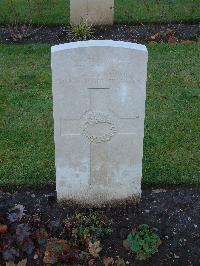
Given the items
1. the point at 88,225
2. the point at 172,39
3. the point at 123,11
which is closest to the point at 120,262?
the point at 88,225

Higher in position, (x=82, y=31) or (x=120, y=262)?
(x=82, y=31)

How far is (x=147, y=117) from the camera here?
690 cm

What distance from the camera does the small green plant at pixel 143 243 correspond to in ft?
14.8

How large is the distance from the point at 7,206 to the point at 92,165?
0.90 metres

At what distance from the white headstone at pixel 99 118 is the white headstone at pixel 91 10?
586 cm

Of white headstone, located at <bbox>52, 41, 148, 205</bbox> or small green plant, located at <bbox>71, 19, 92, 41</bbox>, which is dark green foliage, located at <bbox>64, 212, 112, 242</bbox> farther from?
small green plant, located at <bbox>71, 19, 92, 41</bbox>

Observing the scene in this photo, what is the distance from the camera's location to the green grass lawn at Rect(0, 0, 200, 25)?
10633 mm

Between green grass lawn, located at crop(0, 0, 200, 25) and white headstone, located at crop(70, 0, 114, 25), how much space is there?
408mm

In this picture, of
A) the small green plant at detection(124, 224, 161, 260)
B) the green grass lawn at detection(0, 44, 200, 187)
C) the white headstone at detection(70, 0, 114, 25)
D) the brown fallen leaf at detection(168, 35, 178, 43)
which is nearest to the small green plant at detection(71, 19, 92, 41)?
the white headstone at detection(70, 0, 114, 25)

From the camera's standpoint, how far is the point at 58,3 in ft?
37.9

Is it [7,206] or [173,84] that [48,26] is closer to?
[173,84]

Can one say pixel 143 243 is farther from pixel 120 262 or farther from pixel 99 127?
pixel 99 127

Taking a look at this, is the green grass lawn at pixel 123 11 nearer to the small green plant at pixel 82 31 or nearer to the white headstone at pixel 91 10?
the white headstone at pixel 91 10

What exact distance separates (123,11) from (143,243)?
7.42 metres
